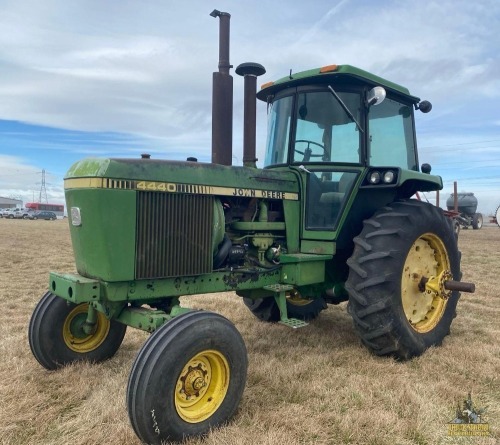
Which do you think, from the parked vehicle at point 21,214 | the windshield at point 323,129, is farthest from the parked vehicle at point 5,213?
the windshield at point 323,129

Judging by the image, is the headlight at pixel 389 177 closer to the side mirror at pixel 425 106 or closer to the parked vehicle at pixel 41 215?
the side mirror at pixel 425 106

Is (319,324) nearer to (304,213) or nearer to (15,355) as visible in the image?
(304,213)

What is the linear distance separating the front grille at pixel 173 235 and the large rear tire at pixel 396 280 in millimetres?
1304

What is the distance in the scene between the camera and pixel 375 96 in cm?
407

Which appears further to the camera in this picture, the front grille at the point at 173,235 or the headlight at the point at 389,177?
the headlight at the point at 389,177

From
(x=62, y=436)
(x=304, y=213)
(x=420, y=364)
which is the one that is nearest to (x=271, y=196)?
(x=304, y=213)

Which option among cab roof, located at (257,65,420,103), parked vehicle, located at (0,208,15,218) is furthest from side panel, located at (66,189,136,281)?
parked vehicle, located at (0,208,15,218)

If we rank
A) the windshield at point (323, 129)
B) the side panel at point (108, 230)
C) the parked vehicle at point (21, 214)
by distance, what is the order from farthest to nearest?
the parked vehicle at point (21, 214) → the windshield at point (323, 129) → the side panel at point (108, 230)

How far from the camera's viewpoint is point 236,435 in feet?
9.09

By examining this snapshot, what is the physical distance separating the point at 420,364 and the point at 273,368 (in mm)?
1287

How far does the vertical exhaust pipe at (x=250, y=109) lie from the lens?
13.9 ft

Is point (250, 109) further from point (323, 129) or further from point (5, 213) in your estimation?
point (5, 213)

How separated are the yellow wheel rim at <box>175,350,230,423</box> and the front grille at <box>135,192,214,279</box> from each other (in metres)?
0.73

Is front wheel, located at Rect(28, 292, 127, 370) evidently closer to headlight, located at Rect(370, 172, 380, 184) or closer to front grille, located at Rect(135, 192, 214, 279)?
front grille, located at Rect(135, 192, 214, 279)
